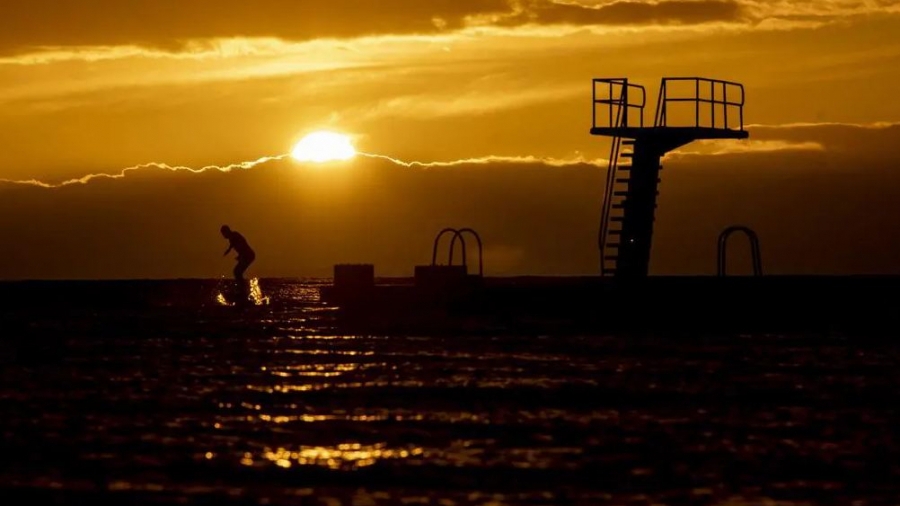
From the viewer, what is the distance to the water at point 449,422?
47.4 feet

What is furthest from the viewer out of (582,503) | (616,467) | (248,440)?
(248,440)

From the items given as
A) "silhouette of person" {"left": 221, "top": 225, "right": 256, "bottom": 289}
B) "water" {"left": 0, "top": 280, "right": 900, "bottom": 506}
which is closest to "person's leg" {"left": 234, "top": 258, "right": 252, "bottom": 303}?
"silhouette of person" {"left": 221, "top": 225, "right": 256, "bottom": 289}

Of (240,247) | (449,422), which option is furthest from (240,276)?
(449,422)

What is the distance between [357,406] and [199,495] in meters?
7.26

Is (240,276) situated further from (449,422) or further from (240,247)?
(449,422)

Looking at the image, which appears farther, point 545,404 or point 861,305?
point 861,305

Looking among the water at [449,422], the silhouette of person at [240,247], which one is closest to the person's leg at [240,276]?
the silhouette of person at [240,247]

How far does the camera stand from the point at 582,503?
44.7ft

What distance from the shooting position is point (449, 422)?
758 inches

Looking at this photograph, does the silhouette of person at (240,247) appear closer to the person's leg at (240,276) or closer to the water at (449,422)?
the person's leg at (240,276)

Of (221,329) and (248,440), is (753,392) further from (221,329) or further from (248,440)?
(221,329)

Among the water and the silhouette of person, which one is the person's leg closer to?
the silhouette of person

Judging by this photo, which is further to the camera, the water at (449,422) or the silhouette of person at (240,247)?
the silhouette of person at (240,247)

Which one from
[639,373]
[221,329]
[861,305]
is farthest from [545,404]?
[861,305]
